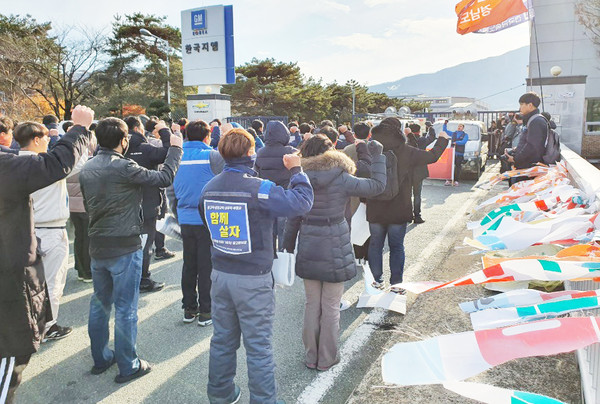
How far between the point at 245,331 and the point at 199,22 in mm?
23169

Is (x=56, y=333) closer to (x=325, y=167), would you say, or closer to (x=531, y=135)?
(x=325, y=167)

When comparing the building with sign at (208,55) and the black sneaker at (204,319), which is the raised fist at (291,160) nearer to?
the black sneaker at (204,319)

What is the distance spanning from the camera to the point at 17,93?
2509 centimetres

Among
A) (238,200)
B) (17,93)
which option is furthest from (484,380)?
(17,93)

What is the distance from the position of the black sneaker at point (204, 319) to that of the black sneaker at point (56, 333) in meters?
1.24

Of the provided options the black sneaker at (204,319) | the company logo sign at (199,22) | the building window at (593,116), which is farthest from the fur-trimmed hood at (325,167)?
the company logo sign at (199,22)

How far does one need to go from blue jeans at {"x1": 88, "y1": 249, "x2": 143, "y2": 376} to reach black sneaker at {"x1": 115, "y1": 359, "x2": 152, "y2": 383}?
28mm

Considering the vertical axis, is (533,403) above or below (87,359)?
above

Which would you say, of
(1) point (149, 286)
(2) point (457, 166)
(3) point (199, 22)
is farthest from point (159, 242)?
(3) point (199, 22)

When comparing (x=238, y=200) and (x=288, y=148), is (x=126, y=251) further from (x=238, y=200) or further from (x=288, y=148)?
(x=288, y=148)

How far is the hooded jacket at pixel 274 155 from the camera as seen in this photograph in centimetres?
495

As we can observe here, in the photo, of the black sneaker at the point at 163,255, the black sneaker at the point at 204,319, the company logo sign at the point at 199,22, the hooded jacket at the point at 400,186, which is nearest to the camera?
the black sneaker at the point at 204,319

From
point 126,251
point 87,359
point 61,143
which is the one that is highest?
point 61,143

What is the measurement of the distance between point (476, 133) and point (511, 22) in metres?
5.24
